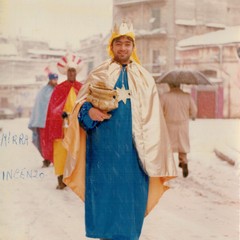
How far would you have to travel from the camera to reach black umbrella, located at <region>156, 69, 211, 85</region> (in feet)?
7.85

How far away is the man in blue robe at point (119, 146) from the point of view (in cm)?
207

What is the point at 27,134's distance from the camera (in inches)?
89.9

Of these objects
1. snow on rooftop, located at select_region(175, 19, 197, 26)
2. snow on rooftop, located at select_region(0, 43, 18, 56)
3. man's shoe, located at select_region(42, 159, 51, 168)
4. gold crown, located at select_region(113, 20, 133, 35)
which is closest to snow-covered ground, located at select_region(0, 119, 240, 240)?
man's shoe, located at select_region(42, 159, 51, 168)

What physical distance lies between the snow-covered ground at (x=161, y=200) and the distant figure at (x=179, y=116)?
0.16ft

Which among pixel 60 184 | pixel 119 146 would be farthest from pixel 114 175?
pixel 60 184

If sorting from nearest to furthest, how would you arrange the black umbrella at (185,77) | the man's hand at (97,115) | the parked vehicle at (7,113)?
1. the man's hand at (97,115)
2. the parked vehicle at (7,113)
3. the black umbrella at (185,77)

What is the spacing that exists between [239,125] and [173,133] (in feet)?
1.30

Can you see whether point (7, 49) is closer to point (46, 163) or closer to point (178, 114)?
point (46, 163)

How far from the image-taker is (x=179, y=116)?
7.93 feet

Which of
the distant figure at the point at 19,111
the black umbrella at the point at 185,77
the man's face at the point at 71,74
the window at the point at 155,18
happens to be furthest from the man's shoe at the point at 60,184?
the window at the point at 155,18

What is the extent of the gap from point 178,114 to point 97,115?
54cm

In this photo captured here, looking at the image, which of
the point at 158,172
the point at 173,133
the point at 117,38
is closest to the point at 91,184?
the point at 158,172

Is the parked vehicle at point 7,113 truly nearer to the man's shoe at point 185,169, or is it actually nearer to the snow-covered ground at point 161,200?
the snow-covered ground at point 161,200

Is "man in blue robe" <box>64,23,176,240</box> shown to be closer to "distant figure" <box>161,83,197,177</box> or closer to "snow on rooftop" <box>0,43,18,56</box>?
"distant figure" <box>161,83,197,177</box>
